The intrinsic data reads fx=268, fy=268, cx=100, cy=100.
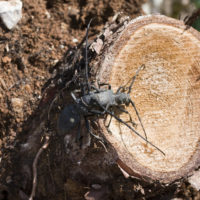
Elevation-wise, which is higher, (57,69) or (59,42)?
(59,42)

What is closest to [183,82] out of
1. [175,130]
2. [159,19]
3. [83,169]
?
[175,130]

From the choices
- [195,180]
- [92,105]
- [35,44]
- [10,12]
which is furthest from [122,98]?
[10,12]

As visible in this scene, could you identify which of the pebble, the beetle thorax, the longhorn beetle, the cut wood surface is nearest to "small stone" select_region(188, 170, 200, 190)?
the cut wood surface

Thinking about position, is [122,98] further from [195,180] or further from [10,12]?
[10,12]

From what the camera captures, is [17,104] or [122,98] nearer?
A: [122,98]

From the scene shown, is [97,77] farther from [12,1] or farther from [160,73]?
[12,1]

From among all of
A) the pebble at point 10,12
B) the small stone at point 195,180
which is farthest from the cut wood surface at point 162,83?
the pebble at point 10,12

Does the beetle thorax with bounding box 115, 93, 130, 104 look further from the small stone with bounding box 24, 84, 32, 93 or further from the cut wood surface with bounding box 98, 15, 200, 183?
the small stone with bounding box 24, 84, 32, 93
